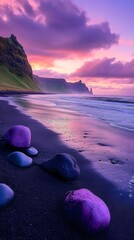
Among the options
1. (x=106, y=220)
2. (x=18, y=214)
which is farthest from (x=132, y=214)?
(x=18, y=214)

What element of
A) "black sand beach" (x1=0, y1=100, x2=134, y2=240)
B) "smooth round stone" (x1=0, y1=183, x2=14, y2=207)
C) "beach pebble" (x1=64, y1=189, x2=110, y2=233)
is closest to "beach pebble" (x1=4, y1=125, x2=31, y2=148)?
"black sand beach" (x1=0, y1=100, x2=134, y2=240)

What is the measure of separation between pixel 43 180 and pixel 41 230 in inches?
55.9

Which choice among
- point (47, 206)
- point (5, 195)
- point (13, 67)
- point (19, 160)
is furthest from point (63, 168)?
point (13, 67)

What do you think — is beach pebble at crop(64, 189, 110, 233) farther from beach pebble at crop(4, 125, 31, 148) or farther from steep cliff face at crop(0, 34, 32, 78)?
steep cliff face at crop(0, 34, 32, 78)

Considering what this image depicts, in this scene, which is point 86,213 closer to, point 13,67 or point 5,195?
point 5,195

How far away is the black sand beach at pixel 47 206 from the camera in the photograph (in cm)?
298

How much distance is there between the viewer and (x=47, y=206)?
3.53 meters

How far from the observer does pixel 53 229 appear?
304 centimetres

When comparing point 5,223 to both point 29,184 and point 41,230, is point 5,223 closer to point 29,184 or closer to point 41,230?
point 41,230

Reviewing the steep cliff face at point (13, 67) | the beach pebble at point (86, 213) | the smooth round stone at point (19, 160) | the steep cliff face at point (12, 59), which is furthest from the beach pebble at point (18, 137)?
the steep cliff face at point (12, 59)

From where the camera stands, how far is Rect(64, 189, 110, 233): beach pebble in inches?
122

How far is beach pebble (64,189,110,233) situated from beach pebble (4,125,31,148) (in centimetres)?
279

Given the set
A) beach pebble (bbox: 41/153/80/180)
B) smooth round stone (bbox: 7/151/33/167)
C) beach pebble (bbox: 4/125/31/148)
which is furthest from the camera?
beach pebble (bbox: 4/125/31/148)

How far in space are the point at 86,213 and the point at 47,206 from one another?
2.07ft
